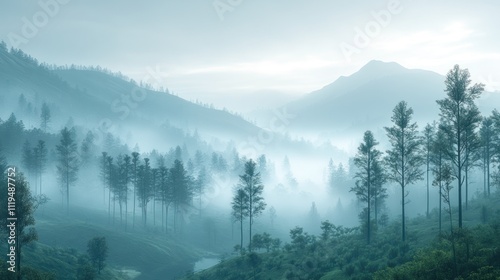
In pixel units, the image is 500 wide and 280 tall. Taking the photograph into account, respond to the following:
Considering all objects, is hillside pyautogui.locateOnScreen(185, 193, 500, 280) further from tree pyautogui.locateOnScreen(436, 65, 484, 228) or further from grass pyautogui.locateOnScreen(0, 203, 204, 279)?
grass pyautogui.locateOnScreen(0, 203, 204, 279)

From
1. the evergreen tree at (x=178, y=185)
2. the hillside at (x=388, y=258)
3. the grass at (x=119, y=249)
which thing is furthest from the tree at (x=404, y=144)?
the evergreen tree at (x=178, y=185)

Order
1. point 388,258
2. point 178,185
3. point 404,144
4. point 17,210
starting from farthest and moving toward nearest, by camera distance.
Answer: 1. point 178,185
2. point 404,144
3. point 388,258
4. point 17,210

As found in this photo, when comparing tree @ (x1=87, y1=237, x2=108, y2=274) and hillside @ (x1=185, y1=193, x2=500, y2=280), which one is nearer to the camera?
Answer: hillside @ (x1=185, y1=193, x2=500, y2=280)

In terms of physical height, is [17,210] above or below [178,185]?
above

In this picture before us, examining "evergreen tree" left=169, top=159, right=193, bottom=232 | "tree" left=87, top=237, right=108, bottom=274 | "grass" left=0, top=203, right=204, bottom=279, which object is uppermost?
"evergreen tree" left=169, top=159, right=193, bottom=232

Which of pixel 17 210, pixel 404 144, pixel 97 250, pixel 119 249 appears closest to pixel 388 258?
pixel 404 144

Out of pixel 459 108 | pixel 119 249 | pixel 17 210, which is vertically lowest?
pixel 119 249

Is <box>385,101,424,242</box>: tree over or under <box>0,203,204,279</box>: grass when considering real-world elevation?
over

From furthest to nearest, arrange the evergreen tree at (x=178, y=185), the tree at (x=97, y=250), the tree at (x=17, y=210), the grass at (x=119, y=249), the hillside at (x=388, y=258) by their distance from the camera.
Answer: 1. the evergreen tree at (x=178, y=185)
2. the grass at (x=119, y=249)
3. the tree at (x=97, y=250)
4. the tree at (x=17, y=210)
5. the hillside at (x=388, y=258)

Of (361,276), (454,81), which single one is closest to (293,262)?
(361,276)

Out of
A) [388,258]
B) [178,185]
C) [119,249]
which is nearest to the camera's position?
[388,258]

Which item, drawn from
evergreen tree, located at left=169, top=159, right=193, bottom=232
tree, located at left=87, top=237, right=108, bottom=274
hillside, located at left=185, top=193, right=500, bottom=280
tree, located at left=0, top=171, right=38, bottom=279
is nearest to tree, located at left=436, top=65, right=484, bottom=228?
hillside, located at left=185, top=193, right=500, bottom=280

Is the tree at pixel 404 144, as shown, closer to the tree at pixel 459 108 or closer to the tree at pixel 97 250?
the tree at pixel 459 108

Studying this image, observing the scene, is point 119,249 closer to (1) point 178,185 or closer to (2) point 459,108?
(1) point 178,185
